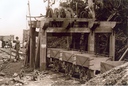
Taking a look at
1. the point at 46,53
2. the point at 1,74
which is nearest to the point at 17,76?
the point at 1,74

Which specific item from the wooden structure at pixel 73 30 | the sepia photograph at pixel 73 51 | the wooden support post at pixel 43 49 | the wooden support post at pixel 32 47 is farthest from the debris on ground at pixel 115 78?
the wooden support post at pixel 32 47

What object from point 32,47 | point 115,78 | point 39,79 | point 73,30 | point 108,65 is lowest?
point 39,79

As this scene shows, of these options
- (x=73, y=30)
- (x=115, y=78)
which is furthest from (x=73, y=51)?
(x=115, y=78)

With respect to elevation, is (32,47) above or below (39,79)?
above

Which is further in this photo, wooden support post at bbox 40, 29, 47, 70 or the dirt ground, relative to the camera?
wooden support post at bbox 40, 29, 47, 70

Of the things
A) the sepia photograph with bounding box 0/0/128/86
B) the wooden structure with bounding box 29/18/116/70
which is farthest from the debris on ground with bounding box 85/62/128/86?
the wooden structure with bounding box 29/18/116/70

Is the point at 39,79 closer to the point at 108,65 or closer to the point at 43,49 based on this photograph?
the point at 43,49

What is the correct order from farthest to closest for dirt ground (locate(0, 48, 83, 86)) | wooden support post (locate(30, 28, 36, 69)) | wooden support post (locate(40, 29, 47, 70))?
wooden support post (locate(30, 28, 36, 69)) < wooden support post (locate(40, 29, 47, 70)) < dirt ground (locate(0, 48, 83, 86))

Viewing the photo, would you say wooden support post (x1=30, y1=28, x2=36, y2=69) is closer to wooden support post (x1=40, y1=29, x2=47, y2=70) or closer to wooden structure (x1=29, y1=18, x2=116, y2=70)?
wooden structure (x1=29, y1=18, x2=116, y2=70)

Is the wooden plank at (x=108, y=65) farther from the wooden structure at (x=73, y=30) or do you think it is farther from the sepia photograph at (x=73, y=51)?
the wooden structure at (x=73, y=30)

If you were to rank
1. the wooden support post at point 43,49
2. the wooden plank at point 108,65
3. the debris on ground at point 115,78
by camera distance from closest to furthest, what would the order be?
the debris on ground at point 115,78
the wooden plank at point 108,65
the wooden support post at point 43,49

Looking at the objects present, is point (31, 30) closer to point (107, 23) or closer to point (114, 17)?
point (107, 23)

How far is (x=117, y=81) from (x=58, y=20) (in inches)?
430

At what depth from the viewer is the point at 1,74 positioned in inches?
626
